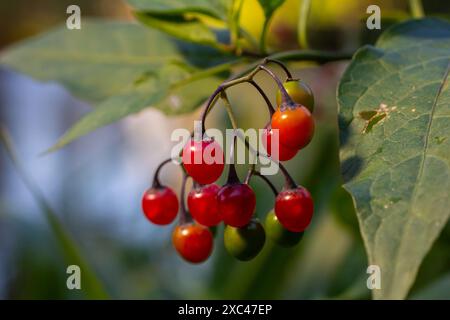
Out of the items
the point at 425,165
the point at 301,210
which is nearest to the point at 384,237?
the point at 425,165

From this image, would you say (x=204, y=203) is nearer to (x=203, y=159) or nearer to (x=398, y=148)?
(x=203, y=159)

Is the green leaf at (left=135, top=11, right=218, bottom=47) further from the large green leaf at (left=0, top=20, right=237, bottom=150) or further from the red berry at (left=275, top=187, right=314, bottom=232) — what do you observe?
the red berry at (left=275, top=187, right=314, bottom=232)

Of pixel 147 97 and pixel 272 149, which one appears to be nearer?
pixel 272 149

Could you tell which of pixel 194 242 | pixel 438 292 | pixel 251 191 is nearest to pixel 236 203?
pixel 251 191

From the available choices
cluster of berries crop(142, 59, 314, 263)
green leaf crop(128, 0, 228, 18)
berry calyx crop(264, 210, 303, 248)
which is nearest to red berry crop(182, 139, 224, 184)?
cluster of berries crop(142, 59, 314, 263)

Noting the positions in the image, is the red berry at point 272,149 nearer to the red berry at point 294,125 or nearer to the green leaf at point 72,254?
the red berry at point 294,125
